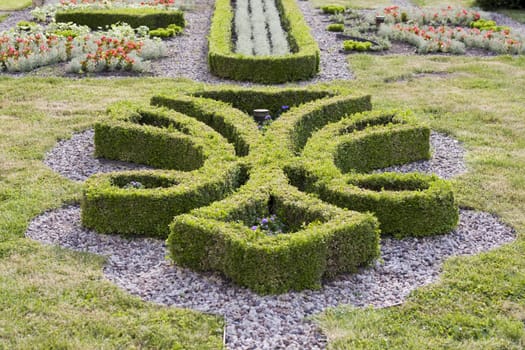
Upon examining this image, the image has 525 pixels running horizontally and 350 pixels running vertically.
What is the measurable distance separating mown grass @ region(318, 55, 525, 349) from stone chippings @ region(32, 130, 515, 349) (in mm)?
251

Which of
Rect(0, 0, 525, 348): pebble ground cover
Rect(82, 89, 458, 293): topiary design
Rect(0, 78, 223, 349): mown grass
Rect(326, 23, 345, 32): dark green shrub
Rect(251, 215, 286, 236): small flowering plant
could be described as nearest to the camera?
Rect(0, 78, 223, 349): mown grass

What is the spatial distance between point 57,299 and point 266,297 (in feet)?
7.81

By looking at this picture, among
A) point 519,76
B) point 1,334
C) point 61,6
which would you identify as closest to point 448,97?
point 519,76

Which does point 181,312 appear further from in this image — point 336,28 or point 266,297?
point 336,28

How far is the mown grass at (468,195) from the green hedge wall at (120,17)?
273 inches

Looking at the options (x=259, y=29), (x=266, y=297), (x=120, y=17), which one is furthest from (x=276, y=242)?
(x=120, y=17)

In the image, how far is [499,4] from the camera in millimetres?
27734

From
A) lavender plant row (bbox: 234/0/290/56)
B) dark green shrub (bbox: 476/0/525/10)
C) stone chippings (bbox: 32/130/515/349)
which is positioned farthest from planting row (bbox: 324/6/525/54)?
stone chippings (bbox: 32/130/515/349)

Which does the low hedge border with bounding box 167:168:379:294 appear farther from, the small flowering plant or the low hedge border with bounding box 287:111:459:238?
the low hedge border with bounding box 287:111:459:238

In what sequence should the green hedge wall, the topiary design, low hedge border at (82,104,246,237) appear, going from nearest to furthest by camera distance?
the topiary design → low hedge border at (82,104,246,237) → the green hedge wall

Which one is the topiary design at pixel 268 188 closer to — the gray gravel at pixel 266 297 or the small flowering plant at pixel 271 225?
the small flowering plant at pixel 271 225

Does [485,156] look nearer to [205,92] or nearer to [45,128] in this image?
[205,92]

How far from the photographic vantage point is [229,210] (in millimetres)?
8969

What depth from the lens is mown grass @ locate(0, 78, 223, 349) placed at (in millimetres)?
7348
